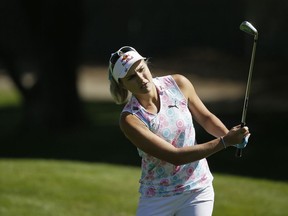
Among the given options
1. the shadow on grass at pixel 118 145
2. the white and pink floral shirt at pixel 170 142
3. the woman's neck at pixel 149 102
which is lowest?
the shadow on grass at pixel 118 145

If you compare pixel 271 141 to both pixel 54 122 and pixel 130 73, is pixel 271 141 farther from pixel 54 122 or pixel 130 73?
pixel 130 73

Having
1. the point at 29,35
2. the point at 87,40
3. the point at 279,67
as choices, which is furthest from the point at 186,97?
the point at 87,40

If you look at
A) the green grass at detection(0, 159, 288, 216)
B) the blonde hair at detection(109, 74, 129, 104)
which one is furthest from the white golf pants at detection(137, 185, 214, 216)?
the green grass at detection(0, 159, 288, 216)

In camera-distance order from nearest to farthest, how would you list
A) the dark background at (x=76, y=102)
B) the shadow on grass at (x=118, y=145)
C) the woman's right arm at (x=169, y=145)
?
the woman's right arm at (x=169, y=145), the shadow on grass at (x=118, y=145), the dark background at (x=76, y=102)

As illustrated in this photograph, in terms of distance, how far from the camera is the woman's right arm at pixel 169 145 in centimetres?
443

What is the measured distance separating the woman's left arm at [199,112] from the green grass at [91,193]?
2.98 meters

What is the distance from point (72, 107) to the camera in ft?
52.6

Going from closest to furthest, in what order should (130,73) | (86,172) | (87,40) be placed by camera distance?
(130,73) → (86,172) → (87,40)

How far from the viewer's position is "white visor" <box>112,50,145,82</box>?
4586 millimetres

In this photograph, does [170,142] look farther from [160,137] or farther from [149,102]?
[149,102]

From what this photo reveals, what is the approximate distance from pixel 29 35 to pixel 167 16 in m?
11.2

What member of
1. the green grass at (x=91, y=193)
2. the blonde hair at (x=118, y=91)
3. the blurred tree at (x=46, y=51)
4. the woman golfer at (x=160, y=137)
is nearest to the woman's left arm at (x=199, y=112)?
the woman golfer at (x=160, y=137)

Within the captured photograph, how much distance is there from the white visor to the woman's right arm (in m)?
0.26

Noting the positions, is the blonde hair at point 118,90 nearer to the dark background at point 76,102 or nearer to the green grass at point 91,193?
the green grass at point 91,193
